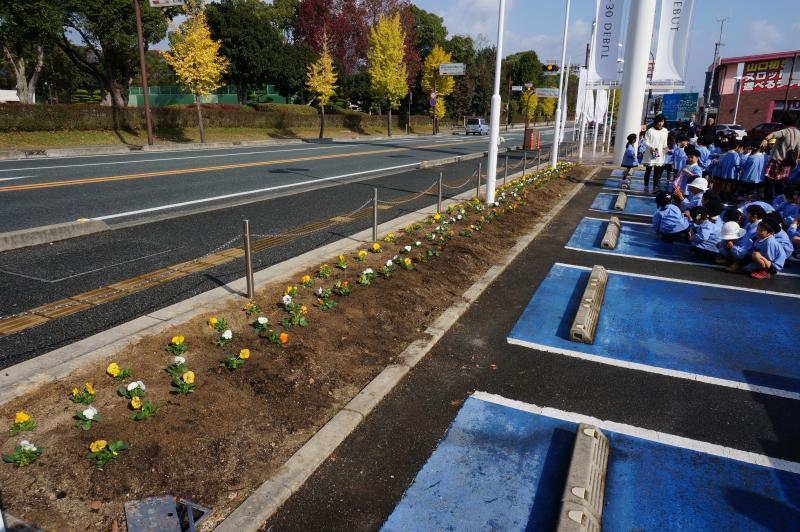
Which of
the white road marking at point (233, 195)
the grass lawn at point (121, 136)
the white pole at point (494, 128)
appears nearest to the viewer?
the white road marking at point (233, 195)

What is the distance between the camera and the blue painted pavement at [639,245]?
8234mm

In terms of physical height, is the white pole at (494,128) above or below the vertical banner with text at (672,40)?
below

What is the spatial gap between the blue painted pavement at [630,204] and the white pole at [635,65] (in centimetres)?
805

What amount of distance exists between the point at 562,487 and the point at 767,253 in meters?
6.25

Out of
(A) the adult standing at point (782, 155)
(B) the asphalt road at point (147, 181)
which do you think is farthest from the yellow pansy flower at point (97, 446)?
(A) the adult standing at point (782, 155)

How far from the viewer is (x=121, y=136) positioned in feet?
93.4

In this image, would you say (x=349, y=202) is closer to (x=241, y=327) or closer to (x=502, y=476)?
(x=241, y=327)

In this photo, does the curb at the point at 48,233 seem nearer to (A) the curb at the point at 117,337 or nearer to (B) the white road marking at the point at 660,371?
(A) the curb at the point at 117,337

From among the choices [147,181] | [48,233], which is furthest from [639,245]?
[147,181]

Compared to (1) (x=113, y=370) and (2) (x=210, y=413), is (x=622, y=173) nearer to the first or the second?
(2) (x=210, y=413)

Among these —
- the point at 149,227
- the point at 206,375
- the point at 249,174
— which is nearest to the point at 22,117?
the point at 249,174

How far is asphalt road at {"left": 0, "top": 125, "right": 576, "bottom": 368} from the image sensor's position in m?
5.21

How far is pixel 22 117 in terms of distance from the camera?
81.6ft

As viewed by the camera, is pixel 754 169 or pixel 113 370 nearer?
pixel 113 370
